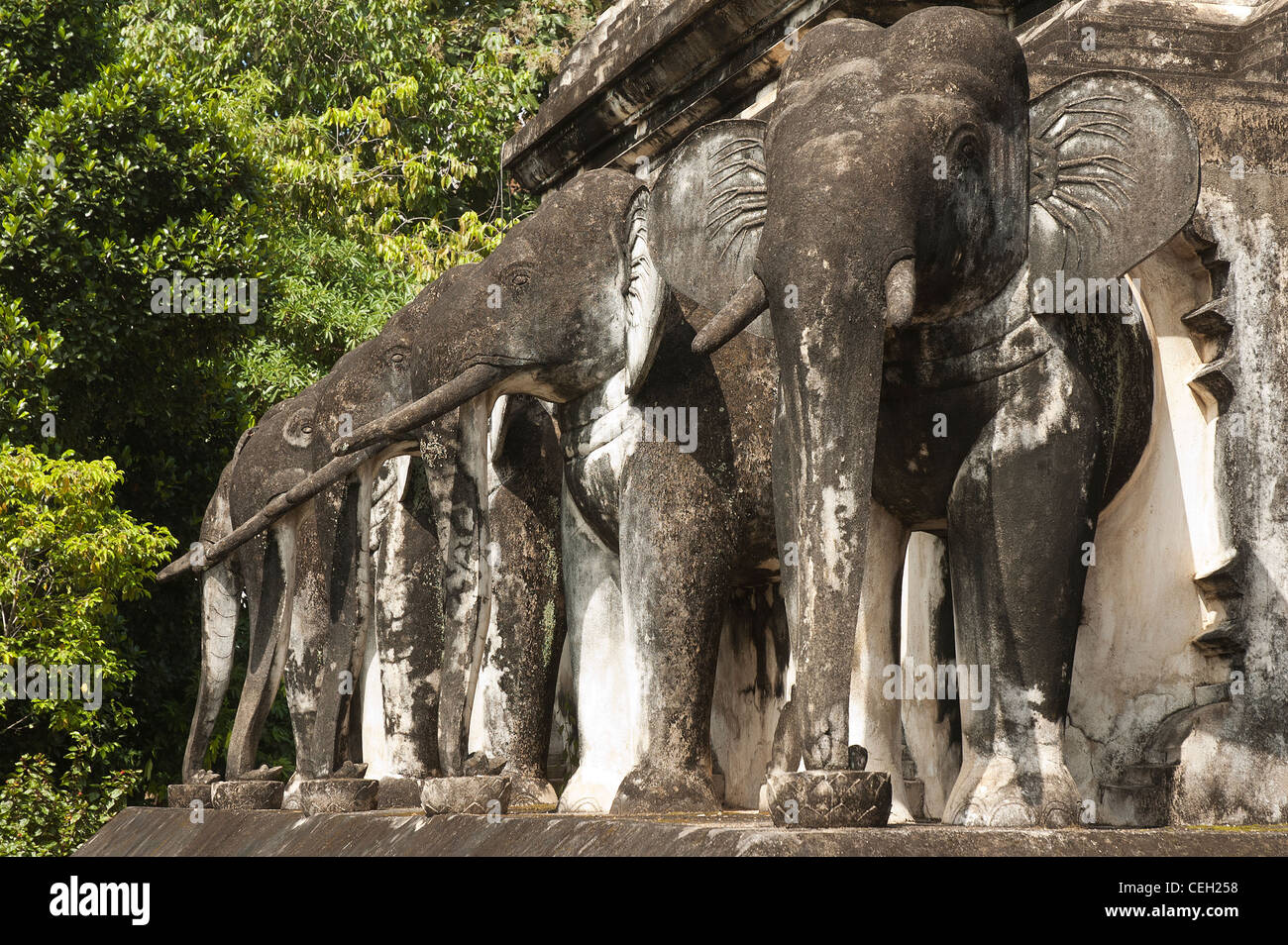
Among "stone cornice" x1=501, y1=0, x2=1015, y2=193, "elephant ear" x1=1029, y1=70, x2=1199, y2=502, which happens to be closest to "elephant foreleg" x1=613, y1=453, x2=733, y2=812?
"elephant ear" x1=1029, y1=70, x2=1199, y2=502

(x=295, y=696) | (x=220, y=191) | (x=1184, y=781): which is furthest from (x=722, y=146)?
(x=220, y=191)

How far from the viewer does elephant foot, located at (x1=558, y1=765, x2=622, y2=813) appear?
6.24 metres

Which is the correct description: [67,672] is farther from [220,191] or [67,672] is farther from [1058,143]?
[1058,143]

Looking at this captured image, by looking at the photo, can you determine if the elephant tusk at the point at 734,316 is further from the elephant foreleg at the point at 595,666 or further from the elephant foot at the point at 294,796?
the elephant foot at the point at 294,796

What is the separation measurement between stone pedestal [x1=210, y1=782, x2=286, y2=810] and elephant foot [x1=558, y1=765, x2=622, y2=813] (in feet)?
7.23

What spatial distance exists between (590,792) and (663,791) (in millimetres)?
604

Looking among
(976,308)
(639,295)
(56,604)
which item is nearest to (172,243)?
(56,604)

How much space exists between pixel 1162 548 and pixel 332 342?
1250 cm

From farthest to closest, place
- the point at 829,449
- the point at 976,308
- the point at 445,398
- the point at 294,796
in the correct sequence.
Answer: the point at 294,796
the point at 445,398
the point at 976,308
the point at 829,449

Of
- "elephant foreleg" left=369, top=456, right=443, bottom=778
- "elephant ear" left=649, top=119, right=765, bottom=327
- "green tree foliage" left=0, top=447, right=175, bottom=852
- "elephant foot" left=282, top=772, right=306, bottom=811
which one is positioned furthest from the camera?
"green tree foliage" left=0, top=447, right=175, bottom=852

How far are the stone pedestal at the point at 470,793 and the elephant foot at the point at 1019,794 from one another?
5.21 ft

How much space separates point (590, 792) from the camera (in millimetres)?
6297

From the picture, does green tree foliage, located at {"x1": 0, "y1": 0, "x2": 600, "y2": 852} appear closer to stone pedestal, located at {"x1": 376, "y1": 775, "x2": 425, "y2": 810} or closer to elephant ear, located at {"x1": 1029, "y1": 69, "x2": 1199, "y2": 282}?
stone pedestal, located at {"x1": 376, "y1": 775, "x2": 425, "y2": 810}

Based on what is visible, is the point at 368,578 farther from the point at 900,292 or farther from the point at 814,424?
the point at 900,292
